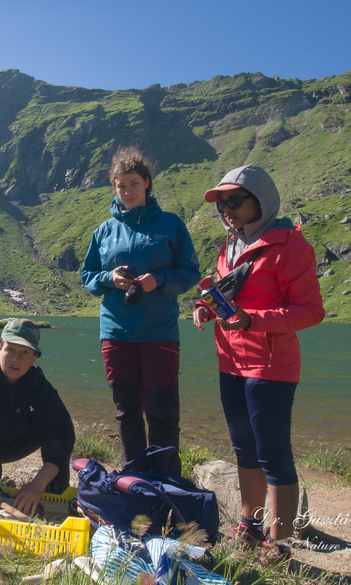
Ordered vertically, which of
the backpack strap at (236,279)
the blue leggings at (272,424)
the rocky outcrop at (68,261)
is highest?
the rocky outcrop at (68,261)

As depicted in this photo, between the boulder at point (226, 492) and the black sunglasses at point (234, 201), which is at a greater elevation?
the black sunglasses at point (234, 201)

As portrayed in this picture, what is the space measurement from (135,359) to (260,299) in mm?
1254

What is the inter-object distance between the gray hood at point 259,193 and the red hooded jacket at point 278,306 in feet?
0.63

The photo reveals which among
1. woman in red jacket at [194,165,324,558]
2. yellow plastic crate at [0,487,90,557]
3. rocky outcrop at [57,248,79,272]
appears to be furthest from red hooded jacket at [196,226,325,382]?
rocky outcrop at [57,248,79,272]

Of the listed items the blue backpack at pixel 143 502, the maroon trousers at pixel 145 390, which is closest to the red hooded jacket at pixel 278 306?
the maroon trousers at pixel 145 390

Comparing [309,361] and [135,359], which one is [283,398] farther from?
[309,361]

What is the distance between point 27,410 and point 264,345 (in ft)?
6.86

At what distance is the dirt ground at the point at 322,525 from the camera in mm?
2624

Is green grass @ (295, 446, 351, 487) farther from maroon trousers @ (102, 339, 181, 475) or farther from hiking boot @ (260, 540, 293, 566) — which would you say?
hiking boot @ (260, 540, 293, 566)

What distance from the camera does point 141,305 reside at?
11.7 feet

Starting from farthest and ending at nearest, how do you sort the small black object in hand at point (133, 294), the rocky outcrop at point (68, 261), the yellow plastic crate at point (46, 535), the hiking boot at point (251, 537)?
the rocky outcrop at point (68, 261) < the small black object in hand at point (133, 294) < the hiking boot at point (251, 537) < the yellow plastic crate at point (46, 535)

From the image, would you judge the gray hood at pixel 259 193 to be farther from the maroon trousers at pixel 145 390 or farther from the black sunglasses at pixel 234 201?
the maroon trousers at pixel 145 390

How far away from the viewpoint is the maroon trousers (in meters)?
3.39

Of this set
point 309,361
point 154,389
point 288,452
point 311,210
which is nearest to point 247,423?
point 288,452
